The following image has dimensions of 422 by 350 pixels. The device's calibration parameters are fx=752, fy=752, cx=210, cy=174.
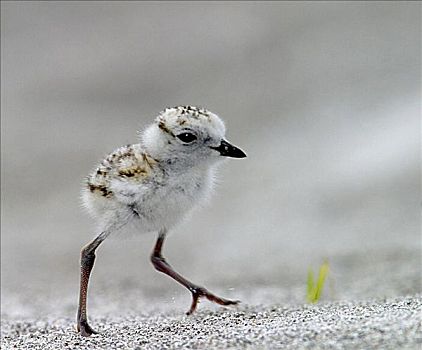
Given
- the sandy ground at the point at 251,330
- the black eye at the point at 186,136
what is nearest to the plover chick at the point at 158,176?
the black eye at the point at 186,136

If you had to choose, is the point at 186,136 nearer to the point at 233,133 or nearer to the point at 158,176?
the point at 158,176

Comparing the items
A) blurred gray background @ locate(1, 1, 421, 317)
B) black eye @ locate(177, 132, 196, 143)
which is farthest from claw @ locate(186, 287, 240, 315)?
blurred gray background @ locate(1, 1, 421, 317)

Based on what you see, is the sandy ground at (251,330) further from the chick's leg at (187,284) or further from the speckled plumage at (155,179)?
the speckled plumage at (155,179)

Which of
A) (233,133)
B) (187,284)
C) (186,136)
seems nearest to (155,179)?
(186,136)

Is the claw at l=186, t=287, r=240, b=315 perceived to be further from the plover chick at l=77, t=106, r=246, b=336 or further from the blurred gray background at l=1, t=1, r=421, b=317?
the blurred gray background at l=1, t=1, r=421, b=317

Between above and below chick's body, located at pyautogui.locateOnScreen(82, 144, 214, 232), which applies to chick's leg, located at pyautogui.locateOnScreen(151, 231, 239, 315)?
below
